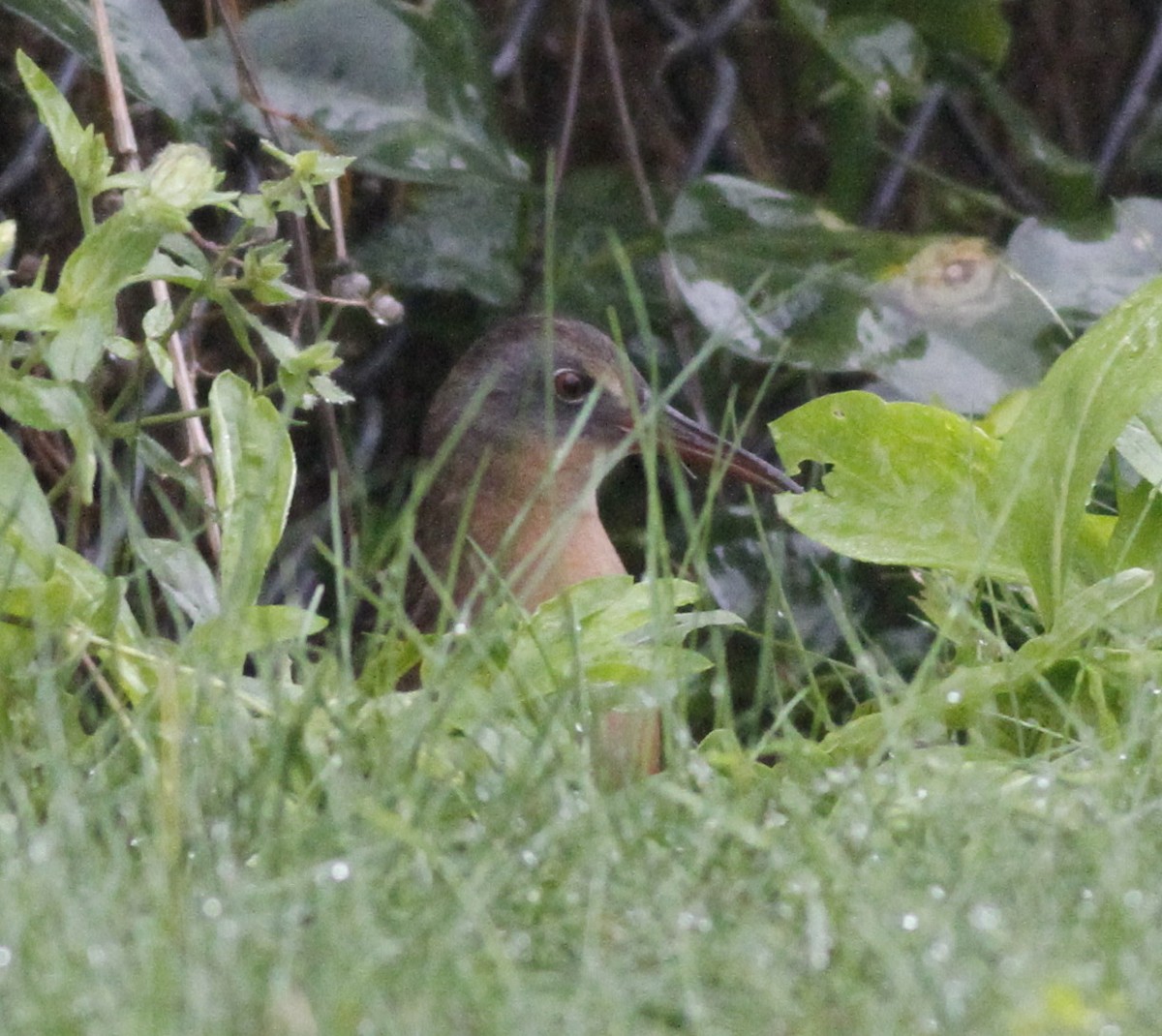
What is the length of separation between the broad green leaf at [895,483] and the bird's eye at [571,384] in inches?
26.9

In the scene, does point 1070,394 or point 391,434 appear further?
point 391,434

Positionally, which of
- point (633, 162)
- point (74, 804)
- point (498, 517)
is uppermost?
point (74, 804)

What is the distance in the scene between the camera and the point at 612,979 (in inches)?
49.7

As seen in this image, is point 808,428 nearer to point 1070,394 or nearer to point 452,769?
point 1070,394

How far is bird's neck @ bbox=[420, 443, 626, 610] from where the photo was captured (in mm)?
2754

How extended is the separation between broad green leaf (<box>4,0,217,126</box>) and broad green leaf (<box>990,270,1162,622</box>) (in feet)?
3.76

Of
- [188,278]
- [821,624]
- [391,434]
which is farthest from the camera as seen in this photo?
[391,434]

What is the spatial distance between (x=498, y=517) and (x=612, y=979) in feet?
5.82

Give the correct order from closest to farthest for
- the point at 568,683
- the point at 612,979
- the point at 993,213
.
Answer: the point at 612,979
the point at 568,683
the point at 993,213

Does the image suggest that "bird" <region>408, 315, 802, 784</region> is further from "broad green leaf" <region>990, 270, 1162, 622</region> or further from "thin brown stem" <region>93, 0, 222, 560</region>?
"broad green leaf" <region>990, 270, 1162, 622</region>

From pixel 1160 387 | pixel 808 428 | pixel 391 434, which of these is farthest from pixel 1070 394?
pixel 391 434

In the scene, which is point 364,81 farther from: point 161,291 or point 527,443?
point 161,291

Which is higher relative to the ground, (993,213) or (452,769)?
(452,769)

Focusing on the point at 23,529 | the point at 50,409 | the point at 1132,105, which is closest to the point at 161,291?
the point at 50,409
